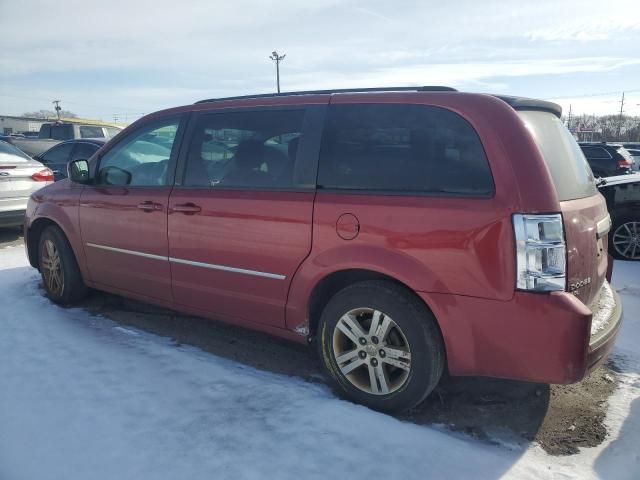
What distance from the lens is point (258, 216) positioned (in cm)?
332

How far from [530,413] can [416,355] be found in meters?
0.87

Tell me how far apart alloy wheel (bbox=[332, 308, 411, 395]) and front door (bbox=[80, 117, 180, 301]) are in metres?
1.60

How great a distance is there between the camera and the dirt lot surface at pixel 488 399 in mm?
2842

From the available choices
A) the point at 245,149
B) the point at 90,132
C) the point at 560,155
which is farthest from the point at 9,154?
the point at 90,132

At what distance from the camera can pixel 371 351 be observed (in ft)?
9.77

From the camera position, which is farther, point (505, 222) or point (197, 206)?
point (197, 206)

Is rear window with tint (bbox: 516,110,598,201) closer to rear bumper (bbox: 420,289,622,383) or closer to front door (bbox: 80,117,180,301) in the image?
rear bumper (bbox: 420,289,622,383)

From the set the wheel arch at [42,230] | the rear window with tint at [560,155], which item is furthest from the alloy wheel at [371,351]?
the wheel arch at [42,230]

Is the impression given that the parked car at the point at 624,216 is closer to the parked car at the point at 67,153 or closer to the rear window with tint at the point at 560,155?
the rear window with tint at the point at 560,155

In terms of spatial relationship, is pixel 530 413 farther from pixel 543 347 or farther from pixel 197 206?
pixel 197 206

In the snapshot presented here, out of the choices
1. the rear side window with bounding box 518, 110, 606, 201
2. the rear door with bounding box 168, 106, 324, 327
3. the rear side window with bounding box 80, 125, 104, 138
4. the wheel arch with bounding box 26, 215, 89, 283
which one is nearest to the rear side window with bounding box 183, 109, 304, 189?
the rear door with bounding box 168, 106, 324, 327

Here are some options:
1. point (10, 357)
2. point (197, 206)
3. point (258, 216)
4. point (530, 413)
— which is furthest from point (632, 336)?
point (10, 357)

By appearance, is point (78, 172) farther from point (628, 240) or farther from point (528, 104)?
point (628, 240)

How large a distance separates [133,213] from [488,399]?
9.62 ft
